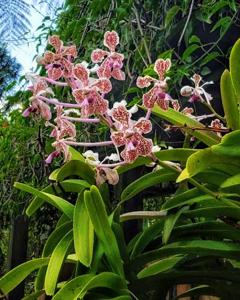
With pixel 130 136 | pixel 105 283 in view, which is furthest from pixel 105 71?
pixel 105 283

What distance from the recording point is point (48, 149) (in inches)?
56.2

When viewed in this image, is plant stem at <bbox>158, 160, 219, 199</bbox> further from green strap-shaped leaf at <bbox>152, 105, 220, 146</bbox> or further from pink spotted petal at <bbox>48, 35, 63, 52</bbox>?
pink spotted petal at <bbox>48, 35, 63, 52</bbox>

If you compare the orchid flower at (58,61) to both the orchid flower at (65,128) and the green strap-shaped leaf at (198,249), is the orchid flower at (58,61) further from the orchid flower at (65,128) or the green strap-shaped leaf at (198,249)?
the green strap-shaped leaf at (198,249)

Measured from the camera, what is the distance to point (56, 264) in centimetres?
89

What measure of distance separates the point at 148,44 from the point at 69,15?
0.53 metres

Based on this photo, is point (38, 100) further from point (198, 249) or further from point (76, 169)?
point (198, 249)

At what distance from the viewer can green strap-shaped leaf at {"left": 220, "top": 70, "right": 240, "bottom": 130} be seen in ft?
2.90

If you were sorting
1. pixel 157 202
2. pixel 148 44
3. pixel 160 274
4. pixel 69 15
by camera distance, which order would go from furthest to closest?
1. pixel 157 202
2. pixel 69 15
3. pixel 148 44
4. pixel 160 274

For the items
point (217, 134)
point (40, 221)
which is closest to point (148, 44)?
point (217, 134)

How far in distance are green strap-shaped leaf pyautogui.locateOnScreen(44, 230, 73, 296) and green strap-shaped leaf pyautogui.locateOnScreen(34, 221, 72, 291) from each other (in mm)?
53

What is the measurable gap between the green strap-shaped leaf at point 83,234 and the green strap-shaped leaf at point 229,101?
0.97 feet

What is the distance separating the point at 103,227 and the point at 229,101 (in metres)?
0.31

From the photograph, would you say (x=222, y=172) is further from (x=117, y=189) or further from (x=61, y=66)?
(x=117, y=189)

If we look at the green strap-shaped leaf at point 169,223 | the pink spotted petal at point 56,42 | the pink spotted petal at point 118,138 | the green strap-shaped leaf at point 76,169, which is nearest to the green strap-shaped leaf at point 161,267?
the green strap-shaped leaf at point 169,223
